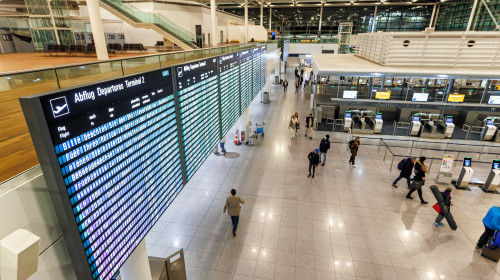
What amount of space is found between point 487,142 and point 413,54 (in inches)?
283

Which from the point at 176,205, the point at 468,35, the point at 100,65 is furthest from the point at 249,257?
the point at 468,35

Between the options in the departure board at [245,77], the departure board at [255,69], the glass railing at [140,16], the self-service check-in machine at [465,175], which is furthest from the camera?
the glass railing at [140,16]

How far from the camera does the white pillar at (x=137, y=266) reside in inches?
174

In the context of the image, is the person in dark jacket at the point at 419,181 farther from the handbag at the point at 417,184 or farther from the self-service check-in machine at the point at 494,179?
the self-service check-in machine at the point at 494,179

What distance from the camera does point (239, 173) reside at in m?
10.9

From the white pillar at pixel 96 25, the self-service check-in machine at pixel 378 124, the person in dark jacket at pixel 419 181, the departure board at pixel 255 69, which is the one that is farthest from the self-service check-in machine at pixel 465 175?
the white pillar at pixel 96 25

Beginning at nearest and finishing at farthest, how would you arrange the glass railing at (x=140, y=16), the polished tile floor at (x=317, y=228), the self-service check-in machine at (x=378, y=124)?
the polished tile floor at (x=317, y=228) < the self-service check-in machine at (x=378, y=124) < the glass railing at (x=140, y=16)

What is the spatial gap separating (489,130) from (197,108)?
1748 cm

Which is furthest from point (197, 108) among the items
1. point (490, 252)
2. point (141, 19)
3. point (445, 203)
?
point (141, 19)

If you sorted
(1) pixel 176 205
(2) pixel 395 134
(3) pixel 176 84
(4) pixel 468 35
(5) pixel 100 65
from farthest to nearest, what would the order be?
(2) pixel 395 134 → (4) pixel 468 35 → (1) pixel 176 205 → (3) pixel 176 84 → (5) pixel 100 65

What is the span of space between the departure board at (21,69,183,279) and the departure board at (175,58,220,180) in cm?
57

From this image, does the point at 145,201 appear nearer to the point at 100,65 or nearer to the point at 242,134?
the point at 100,65

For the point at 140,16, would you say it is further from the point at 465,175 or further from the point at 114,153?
the point at 465,175

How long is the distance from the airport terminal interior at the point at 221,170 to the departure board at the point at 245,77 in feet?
0.41
